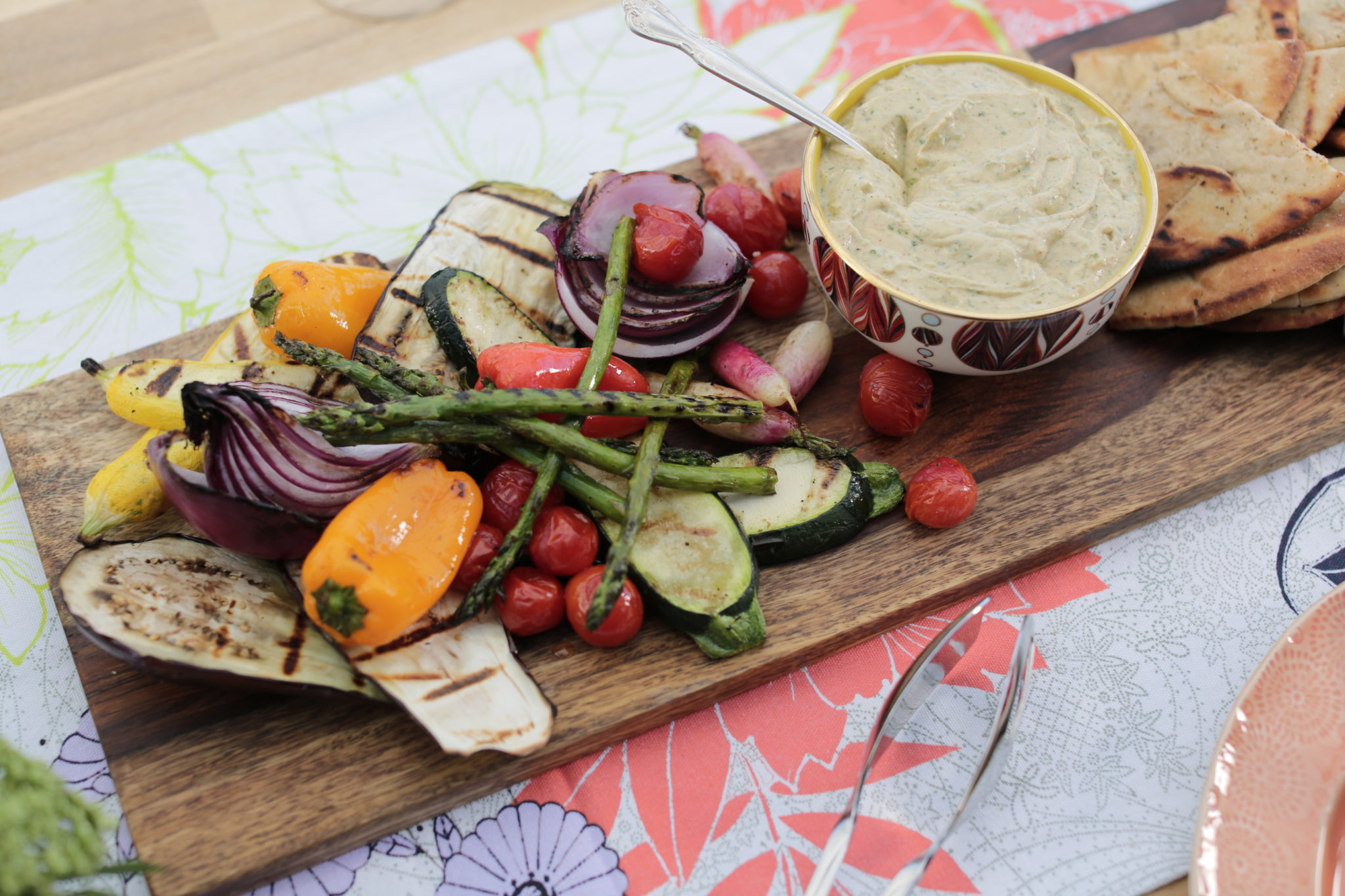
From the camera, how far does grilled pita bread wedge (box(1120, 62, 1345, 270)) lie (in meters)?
2.75

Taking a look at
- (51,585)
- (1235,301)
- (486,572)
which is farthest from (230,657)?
(1235,301)

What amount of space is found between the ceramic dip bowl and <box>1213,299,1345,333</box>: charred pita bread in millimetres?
568

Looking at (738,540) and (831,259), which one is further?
(831,259)

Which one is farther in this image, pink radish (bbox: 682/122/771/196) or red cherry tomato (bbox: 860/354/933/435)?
pink radish (bbox: 682/122/771/196)

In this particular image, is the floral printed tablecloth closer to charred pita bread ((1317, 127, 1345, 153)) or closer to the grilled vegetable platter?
the grilled vegetable platter

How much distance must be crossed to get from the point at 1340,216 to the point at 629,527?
2447mm

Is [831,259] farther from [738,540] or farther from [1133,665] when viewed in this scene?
[1133,665]

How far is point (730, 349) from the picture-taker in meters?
2.86

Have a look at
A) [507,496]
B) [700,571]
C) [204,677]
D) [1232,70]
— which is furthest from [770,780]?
[1232,70]

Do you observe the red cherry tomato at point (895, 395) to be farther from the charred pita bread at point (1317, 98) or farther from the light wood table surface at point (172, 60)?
the light wood table surface at point (172, 60)

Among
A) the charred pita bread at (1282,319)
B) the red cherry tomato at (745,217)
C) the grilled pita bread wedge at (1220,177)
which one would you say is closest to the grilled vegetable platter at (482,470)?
the red cherry tomato at (745,217)

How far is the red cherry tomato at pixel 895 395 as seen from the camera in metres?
2.72

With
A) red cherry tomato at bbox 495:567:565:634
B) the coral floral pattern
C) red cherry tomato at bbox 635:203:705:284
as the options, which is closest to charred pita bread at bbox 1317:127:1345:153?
the coral floral pattern

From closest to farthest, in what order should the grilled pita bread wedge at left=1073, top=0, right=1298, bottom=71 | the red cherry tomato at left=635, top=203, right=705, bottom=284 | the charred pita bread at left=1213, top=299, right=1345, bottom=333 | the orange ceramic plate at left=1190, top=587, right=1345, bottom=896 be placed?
1. the orange ceramic plate at left=1190, top=587, right=1345, bottom=896
2. the red cherry tomato at left=635, top=203, right=705, bottom=284
3. the charred pita bread at left=1213, top=299, right=1345, bottom=333
4. the grilled pita bread wedge at left=1073, top=0, right=1298, bottom=71
